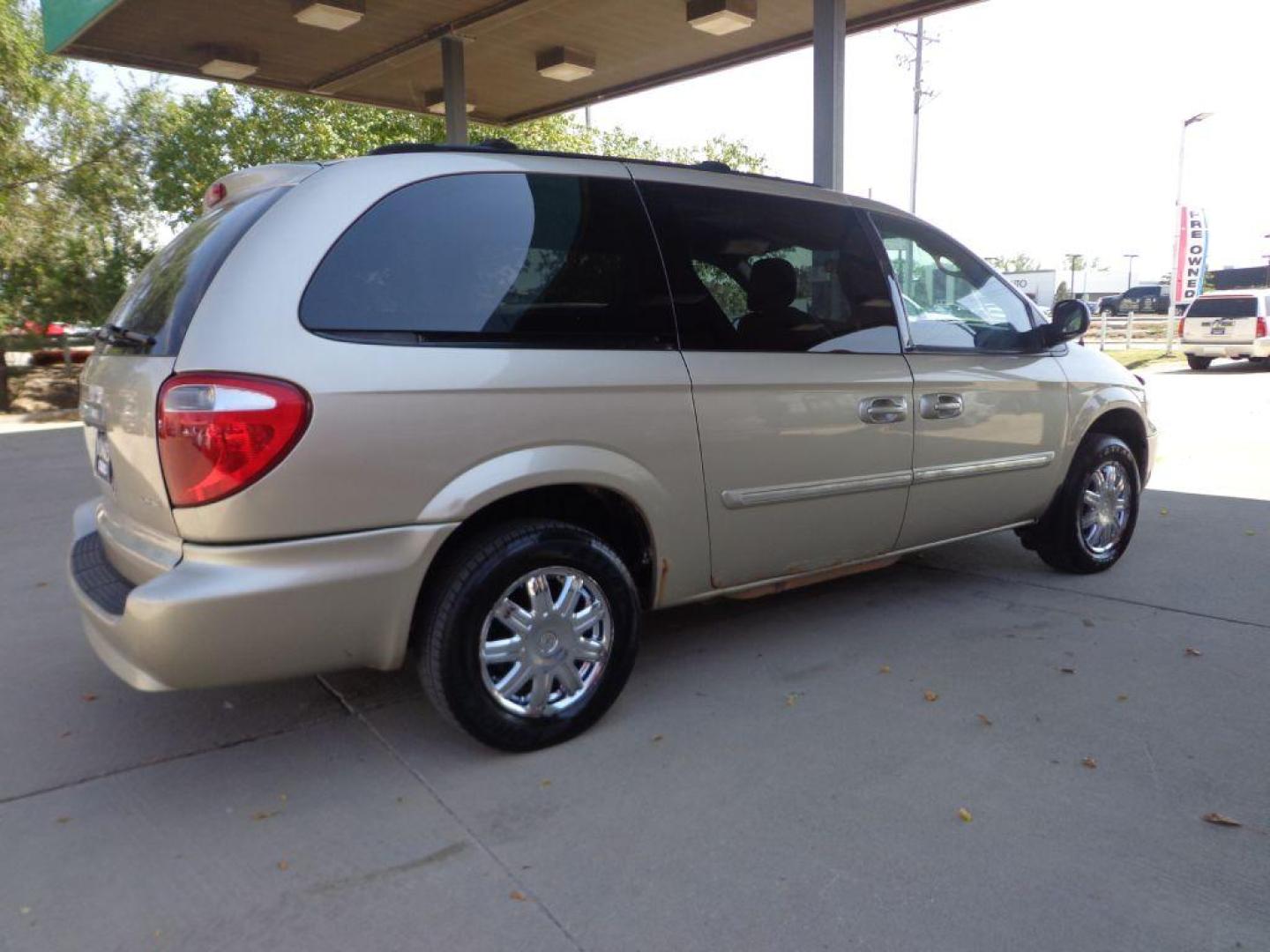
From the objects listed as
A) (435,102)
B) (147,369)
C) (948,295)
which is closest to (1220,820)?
(948,295)

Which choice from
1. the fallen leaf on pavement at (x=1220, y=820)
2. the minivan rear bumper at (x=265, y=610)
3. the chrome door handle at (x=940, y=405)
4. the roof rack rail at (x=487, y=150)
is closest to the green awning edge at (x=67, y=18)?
the roof rack rail at (x=487, y=150)

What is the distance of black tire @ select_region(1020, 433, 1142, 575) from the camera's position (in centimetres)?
489

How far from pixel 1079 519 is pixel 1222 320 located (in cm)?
1768

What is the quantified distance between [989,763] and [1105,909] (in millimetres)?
733

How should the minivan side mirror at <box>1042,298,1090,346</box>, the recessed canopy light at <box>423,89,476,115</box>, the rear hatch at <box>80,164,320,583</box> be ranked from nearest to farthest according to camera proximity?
1. the rear hatch at <box>80,164,320,583</box>
2. the minivan side mirror at <box>1042,298,1090,346</box>
3. the recessed canopy light at <box>423,89,476,115</box>

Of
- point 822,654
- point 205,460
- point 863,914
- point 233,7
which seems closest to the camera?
point 863,914

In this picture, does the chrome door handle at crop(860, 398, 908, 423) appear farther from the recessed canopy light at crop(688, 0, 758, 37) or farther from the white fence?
the white fence

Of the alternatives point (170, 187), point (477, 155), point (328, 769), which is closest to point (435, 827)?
point (328, 769)

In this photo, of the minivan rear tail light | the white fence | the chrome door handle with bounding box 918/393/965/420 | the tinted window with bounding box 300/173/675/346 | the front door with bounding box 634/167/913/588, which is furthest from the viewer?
the white fence

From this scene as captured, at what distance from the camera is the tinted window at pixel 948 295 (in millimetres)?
4223

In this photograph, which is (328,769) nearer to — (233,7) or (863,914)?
(863,914)

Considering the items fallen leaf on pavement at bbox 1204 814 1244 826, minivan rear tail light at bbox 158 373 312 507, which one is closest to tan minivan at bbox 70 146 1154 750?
minivan rear tail light at bbox 158 373 312 507

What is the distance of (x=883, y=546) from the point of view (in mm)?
4168

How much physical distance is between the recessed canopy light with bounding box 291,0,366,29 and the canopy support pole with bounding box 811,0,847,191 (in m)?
3.77
